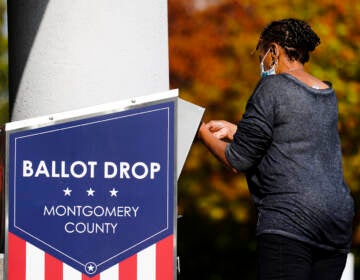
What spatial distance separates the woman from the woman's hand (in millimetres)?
251

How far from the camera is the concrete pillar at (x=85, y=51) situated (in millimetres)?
3557

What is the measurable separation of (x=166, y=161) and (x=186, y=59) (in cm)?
958

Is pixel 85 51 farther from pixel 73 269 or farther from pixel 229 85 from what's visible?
pixel 229 85

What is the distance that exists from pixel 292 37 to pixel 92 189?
1.06m

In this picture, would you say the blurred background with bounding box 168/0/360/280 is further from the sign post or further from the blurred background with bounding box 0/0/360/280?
the sign post

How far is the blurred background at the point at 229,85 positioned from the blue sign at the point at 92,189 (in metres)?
7.73

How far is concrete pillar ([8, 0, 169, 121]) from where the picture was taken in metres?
3.56

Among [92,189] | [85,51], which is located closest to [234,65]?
[85,51]

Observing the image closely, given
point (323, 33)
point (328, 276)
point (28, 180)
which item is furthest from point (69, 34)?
point (323, 33)

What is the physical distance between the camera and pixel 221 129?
3.93 m

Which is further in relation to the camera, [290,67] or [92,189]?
[290,67]

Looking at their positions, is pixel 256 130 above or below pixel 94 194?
above

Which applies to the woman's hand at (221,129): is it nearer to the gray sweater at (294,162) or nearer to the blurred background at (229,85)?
the gray sweater at (294,162)

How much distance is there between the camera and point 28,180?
3236 mm
